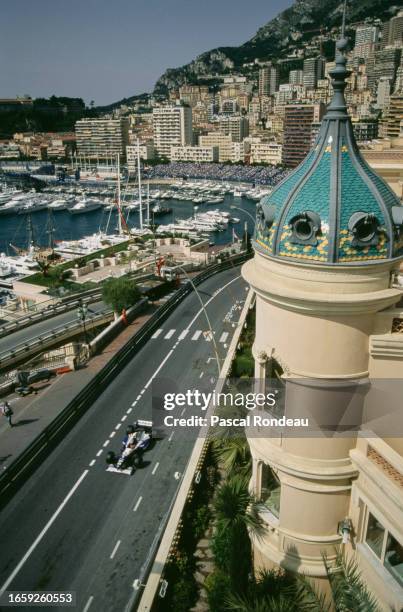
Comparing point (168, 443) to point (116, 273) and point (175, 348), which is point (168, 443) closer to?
point (175, 348)

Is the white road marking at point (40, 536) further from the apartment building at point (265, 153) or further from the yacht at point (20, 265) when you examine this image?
the apartment building at point (265, 153)

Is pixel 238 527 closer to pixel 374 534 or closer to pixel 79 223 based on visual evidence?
pixel 374 534

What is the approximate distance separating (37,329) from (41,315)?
235cm

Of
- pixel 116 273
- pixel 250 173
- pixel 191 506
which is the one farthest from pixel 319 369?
pixel 250 173

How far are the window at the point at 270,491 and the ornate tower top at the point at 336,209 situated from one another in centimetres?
545

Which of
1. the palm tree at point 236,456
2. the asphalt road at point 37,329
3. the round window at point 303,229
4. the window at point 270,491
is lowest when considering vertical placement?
the asphalt road at point 37,329

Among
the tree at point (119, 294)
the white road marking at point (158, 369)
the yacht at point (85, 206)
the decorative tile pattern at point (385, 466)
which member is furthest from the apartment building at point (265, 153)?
the decorative tile pattern at point (385, 466)

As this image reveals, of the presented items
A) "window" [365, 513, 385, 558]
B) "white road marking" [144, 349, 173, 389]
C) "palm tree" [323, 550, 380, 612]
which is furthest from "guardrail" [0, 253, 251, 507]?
"window" [365, 513, 385, 558]

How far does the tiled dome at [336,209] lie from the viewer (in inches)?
331

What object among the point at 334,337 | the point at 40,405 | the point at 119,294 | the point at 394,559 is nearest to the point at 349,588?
the point at 394,559

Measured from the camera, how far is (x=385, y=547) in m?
8.76

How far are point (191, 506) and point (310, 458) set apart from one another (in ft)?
22.7

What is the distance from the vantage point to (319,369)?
29.9 ft

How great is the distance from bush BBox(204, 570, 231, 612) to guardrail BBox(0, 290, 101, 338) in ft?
91.8
